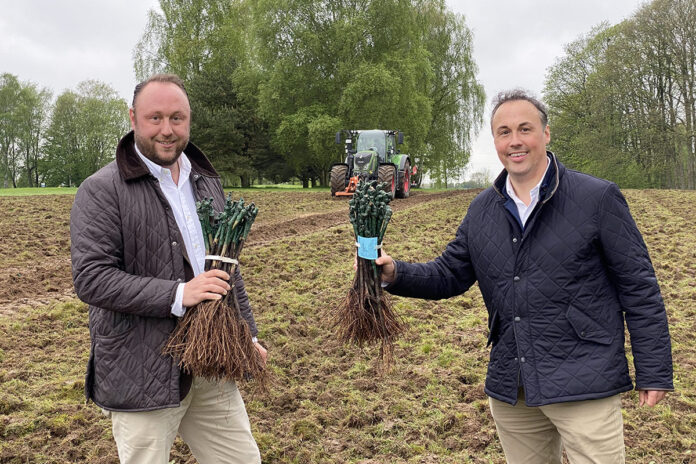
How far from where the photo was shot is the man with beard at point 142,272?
2041 millimetres

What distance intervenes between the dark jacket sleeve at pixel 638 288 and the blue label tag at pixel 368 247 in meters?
0.89

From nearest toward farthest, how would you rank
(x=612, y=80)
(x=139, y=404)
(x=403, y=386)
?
(x=139, y=404) < (x=403, y=386) < (x=612, y=80)

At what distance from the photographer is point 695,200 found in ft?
59.1

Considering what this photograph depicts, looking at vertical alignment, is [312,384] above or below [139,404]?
below

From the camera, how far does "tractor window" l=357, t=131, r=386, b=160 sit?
18844 mm

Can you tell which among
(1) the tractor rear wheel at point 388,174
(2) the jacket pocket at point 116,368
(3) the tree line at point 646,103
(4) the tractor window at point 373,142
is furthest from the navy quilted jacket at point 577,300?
(3) the tree line at point 646,103

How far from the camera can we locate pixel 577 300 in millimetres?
2139

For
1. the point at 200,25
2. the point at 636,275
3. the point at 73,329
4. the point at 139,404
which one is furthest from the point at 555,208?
the point at 200,25

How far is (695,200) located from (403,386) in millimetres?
17201

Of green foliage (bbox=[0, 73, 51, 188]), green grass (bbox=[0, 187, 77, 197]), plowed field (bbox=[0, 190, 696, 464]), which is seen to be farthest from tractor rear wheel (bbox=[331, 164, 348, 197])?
green foliage (bbox=[0, 73, 51, 188])

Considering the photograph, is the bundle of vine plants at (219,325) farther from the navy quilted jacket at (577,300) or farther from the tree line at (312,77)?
the tree line at (312,77)

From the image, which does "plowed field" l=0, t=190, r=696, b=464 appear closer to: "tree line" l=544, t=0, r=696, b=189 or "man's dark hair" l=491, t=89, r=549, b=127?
"man's dark hair" l=491, t=89, r=549, b=127

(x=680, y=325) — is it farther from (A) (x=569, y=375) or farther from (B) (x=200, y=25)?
(B) (x=200, y=25)

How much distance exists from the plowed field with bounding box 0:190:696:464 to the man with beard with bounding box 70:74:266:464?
5.28ft
